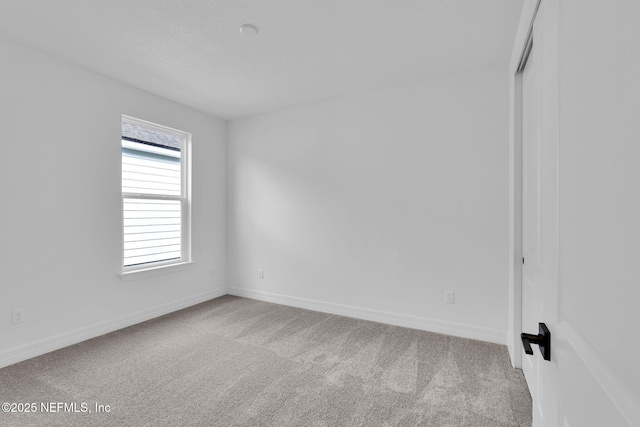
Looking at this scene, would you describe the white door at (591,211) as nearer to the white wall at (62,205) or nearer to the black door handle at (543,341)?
the black door handle at (543,341)

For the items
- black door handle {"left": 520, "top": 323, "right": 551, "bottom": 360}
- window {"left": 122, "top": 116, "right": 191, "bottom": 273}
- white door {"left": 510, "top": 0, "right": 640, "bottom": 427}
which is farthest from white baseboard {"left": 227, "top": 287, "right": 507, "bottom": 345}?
black door handle {"left": 520, "top": 323, "right": 551, "bottom": 360}

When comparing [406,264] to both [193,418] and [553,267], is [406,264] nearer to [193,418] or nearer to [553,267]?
[193,418]

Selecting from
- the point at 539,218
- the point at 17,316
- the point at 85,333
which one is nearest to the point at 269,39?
the point at 539,218

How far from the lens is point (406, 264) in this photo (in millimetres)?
3309

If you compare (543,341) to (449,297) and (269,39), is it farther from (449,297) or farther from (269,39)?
(269,39)

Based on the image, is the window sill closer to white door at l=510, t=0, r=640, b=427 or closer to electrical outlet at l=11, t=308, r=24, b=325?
electrical outlet at l=11, t=308, r=24, b=325

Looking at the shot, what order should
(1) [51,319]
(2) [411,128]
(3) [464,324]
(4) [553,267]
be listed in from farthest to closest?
(2) [411,128]
(3) [464,324]
(1) [51,319]
(4) [553,267]

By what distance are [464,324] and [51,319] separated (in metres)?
3.85

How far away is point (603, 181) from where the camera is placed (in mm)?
509

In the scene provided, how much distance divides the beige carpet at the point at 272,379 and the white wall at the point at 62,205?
0.31m

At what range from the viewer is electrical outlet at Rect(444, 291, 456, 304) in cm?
308

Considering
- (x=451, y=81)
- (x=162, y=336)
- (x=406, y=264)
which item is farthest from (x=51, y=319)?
(x=451, y=81)

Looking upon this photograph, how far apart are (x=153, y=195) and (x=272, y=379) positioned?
8.44 feet

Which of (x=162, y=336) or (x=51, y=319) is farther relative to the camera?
(x=162, y=336)
